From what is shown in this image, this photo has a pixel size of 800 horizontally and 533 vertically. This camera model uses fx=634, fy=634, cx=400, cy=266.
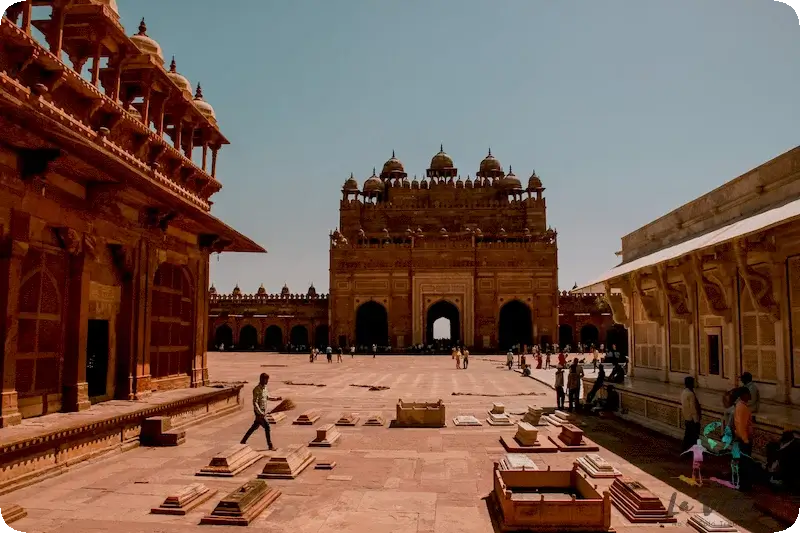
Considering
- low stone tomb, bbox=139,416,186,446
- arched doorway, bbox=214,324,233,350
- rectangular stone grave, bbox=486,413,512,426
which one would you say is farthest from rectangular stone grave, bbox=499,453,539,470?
arched doorway, bbox=214,324,233,350

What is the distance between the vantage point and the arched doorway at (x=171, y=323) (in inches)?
503

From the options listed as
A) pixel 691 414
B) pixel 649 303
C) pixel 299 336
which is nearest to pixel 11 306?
pixel 691 414

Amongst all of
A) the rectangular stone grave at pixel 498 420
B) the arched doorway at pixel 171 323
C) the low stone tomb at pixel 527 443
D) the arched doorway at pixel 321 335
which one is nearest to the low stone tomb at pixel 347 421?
the rectangular stone grave at pixel 498 420

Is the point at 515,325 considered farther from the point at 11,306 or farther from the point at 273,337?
the point at 11,306

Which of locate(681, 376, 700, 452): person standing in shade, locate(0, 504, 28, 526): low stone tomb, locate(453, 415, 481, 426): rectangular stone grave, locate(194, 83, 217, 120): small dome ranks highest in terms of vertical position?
locate(194, 83, 217, 120): small dome

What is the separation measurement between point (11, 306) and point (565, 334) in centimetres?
4639

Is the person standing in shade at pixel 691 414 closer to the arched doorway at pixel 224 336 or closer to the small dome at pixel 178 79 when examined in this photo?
the small dome at pixel 178 79

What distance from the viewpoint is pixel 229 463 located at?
7965 millimetres

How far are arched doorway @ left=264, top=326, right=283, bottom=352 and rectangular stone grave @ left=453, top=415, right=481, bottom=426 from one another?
3824 centimetres

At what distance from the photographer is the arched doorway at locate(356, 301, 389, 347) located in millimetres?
47906

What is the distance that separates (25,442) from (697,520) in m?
7.00

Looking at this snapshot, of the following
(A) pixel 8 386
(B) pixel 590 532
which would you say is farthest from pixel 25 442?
(B) pixel 590 532

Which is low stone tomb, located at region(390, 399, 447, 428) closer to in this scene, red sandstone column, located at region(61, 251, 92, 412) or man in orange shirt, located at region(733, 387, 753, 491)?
red sandstone column, located at region(61, 251, 92, 412)

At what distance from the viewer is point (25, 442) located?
6.96m
